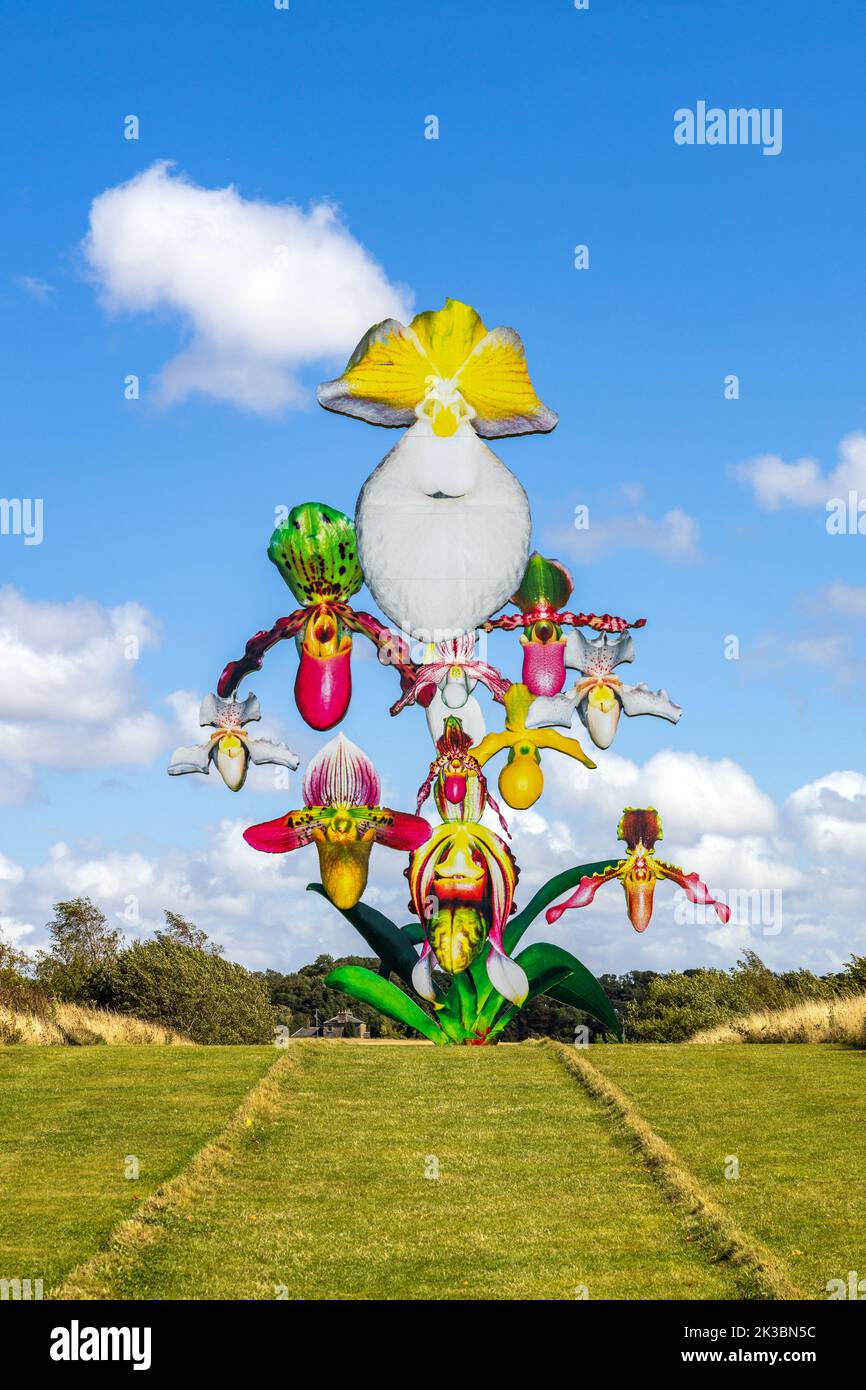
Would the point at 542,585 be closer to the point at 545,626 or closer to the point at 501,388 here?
the point at 545,626

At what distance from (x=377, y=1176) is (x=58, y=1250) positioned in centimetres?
254

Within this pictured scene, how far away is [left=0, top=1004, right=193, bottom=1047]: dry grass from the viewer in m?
19.3

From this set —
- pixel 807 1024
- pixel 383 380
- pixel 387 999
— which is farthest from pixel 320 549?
pixel 807 1024

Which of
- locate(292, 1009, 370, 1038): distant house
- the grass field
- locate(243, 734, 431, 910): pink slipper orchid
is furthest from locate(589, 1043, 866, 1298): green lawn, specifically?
locate(292, 1009, 370, 1038): distant house

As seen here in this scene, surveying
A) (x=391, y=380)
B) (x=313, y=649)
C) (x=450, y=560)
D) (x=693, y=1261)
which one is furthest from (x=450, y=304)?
(x=693, y=1261)

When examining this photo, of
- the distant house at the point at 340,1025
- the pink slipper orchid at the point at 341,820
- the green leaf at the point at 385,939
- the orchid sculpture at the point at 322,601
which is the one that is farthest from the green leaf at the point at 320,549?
the distant house at the point at 340,1025

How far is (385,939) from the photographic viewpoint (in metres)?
17.8

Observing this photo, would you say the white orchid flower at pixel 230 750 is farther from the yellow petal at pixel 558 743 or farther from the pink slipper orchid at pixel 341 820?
the yellow petal at pixel 558 743

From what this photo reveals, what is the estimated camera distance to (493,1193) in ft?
32.8

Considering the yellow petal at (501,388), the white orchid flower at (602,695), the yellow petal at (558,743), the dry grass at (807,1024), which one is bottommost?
the dry grass at (807,1024)

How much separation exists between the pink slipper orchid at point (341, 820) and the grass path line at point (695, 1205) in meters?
3.61

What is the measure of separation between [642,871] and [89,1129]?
7.65m

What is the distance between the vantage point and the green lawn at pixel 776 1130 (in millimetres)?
9078
